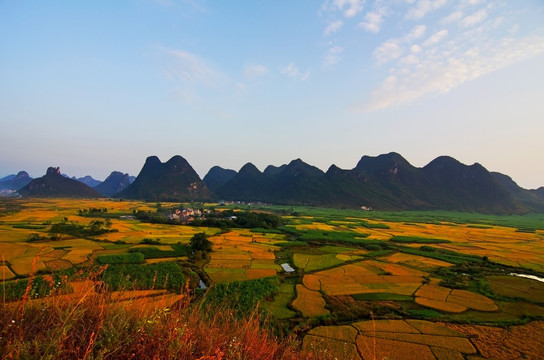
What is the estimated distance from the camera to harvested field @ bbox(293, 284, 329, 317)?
15.5 m

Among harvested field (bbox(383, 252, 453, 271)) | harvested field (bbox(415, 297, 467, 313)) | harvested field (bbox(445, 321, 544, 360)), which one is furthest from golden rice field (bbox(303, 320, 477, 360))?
harvested field (bbox(383, 252, 453, 271))

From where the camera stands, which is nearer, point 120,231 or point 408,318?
point 408,318

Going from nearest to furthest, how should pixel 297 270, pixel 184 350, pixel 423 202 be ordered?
pixel 184 350, pixel 297 270, pixel 423 202

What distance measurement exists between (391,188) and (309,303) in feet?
465

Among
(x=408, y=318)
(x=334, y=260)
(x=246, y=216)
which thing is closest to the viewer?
(x=408, y=318)

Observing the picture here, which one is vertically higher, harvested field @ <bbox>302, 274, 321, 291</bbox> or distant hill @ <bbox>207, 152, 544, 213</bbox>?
distant hill @ <bbox>207, 152, 544, 213</bbox>

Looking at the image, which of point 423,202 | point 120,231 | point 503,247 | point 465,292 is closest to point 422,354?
point 465,292

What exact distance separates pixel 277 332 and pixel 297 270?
12.3 meters

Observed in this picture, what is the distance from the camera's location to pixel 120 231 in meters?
41.7

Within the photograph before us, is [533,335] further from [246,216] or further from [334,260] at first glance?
[246,216]

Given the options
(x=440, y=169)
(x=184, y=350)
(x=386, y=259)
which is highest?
(x=440, y=169)

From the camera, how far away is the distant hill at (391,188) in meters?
128

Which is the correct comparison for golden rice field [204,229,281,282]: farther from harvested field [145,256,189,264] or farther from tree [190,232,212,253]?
harvested field [145,256,189,264]

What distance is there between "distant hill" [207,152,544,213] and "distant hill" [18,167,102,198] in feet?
250
